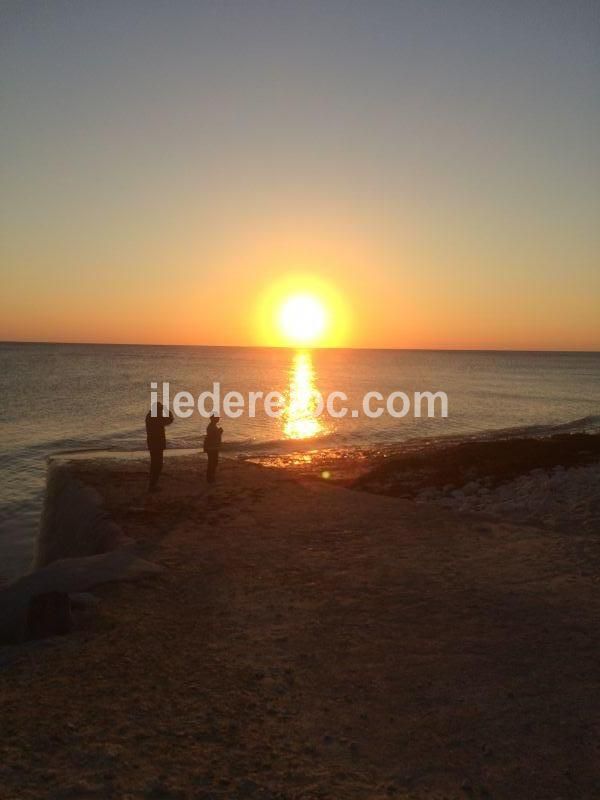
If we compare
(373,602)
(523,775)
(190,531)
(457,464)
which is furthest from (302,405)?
(523,775)

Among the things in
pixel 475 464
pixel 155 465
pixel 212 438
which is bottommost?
pixel 475 464

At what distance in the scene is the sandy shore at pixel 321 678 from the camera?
5.45 m

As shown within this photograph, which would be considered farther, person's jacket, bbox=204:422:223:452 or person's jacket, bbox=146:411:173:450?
person's jacket, bbox=204:422:223:452

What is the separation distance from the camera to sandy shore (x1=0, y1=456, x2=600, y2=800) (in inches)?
215

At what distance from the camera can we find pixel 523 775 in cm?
556

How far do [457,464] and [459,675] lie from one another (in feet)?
47.1

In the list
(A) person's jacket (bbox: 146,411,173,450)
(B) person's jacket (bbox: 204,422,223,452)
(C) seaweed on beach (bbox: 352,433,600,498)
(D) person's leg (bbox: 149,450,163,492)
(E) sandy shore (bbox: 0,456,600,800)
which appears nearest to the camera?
(E) sandy shore (bbox: 0,456,600,800)

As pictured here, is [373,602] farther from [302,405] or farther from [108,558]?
[302,405]

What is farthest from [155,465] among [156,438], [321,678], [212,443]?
[321,678]

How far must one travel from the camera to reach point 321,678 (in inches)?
283

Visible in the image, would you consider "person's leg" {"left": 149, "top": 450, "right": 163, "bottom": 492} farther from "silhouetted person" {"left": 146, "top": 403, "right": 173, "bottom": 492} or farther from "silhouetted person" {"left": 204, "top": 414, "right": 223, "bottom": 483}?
"silhouetted person" {"left": 204, "top": 414, "right": 223, "bottom": 483}

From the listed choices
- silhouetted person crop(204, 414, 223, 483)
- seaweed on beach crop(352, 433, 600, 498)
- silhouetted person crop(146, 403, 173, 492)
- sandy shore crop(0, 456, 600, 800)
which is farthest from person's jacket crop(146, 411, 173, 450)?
seaweed on beach crop(352, 433, 600, 498)

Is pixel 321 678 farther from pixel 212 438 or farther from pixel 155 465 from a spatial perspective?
pixel 212 438

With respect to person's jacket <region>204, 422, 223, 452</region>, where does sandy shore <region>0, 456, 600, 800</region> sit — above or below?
below
